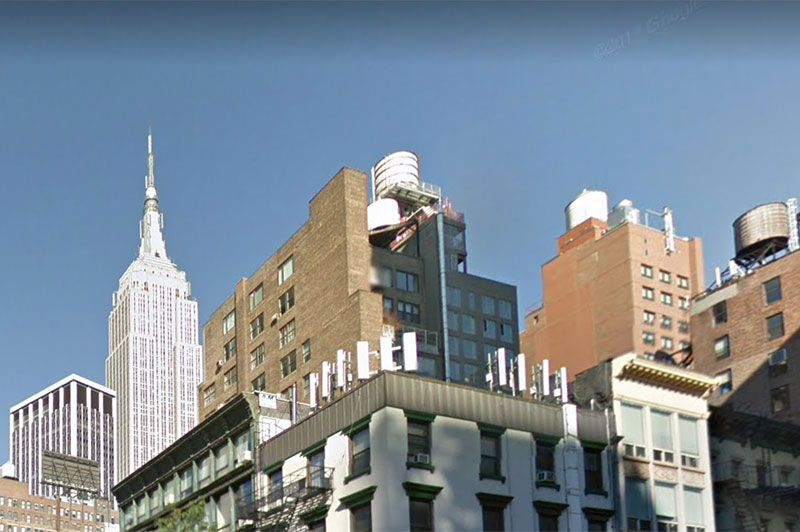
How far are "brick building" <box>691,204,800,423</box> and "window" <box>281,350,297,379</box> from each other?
30.8 meters

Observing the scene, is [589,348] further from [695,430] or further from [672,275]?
[695,430]

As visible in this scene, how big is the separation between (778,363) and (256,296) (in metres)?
42.8

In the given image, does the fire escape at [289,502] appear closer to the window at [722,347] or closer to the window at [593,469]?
the window at [593,469]

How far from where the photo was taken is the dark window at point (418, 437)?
2012 inches

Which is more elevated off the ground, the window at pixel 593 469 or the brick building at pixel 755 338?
the brick building at pixel 755 338

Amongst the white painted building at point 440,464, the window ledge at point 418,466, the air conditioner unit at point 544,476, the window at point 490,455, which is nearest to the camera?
the window ledge at point 418,466

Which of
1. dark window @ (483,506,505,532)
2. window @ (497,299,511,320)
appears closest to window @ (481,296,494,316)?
window @ (497,299,511,320)

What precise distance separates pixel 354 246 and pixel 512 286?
34842 millimetres

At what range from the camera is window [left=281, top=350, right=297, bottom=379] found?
9544 centimetres

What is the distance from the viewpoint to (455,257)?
11581 cm

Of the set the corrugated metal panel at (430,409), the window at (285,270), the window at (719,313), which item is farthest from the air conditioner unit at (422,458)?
the window at (285,270)

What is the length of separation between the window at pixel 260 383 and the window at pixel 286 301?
6121 millimetres

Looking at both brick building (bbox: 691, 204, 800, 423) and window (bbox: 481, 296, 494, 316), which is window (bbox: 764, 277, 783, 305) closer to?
brick building (bbox: 691, 204, 800, 423)

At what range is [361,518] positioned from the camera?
5138cm
